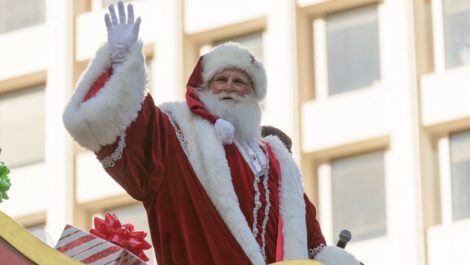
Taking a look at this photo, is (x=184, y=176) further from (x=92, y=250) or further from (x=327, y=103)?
(x=327, y=103)

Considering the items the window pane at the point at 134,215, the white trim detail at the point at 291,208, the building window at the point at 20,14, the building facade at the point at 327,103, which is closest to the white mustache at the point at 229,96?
the white trim detail at the point at 291,208

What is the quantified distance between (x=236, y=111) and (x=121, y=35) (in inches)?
33.0

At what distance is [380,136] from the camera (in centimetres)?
2417

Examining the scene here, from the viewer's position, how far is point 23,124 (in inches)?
1052

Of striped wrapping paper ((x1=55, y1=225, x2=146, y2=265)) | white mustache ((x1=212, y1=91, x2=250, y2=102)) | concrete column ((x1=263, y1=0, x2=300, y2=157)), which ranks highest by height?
concrete column ((x1=263, y1=0, x2=300, y2=157))

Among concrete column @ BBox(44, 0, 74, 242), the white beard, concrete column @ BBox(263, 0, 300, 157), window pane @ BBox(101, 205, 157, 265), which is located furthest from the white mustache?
concrete column @ BBox(44, 0, 74, 242)

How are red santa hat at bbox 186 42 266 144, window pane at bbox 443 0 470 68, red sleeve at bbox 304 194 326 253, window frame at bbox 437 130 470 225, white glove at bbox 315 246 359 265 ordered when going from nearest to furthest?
red santa hat at bbox 186 42 266 144 → white glove at bbox 315 246 359 265 → red sleeve at bbox 304 194 326 253 → window frame at bbox 437 130 470 225 → window pane at bbox 443 0 470 68

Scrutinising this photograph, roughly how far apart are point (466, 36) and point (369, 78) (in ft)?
3.43

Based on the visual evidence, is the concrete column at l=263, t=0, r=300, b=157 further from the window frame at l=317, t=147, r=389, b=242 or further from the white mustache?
the white mustache

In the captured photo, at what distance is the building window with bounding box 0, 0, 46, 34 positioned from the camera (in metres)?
27.1

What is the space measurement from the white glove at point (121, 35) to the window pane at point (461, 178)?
41.1 ft

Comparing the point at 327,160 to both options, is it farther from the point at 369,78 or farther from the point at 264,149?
the point at 264,149

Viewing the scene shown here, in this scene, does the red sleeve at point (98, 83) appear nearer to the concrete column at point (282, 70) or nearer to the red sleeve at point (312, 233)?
the red sleeve at point (312, 233)

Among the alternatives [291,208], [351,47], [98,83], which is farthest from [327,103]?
[98,83]
